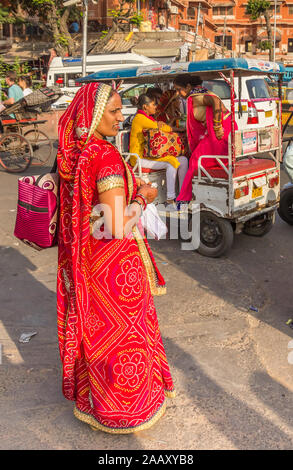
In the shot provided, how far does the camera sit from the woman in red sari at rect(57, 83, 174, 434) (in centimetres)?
242

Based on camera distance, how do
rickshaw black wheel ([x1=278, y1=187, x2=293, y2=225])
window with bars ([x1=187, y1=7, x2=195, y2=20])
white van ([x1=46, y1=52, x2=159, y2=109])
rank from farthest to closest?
window with bars ([x1=187, y1=7, x2=195, y2=20]), white van ([x1=46, y1=52, x2=159, y2=109]), rickshaw black wheel ([x1=278, y1=187, x2=293, y2=225])

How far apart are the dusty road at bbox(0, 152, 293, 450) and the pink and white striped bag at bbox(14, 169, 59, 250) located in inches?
45.8

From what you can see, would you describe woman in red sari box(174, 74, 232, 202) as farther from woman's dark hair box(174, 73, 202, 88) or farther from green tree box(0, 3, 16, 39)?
green tree box(0, 3, 16, 39)

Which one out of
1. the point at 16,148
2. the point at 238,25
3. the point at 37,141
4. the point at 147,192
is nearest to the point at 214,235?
the point at 147,192

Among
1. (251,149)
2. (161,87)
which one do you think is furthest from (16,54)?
(251,149)

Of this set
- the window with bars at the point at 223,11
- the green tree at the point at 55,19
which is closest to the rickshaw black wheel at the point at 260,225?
the green tree at the point at 55,19

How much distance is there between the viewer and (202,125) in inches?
243

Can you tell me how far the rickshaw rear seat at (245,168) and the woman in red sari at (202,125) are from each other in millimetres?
142

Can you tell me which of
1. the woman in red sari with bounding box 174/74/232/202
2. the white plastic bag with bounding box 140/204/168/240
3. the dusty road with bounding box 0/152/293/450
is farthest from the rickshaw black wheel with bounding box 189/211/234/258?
the white plastic bag with bounding box 140/204/168/240

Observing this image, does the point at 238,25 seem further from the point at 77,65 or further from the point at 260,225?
the point at 260,225

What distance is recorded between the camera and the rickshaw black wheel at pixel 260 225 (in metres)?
6.55

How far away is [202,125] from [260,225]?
1.63m

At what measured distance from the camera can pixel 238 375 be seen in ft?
11.4

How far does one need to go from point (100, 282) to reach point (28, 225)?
579 mm
